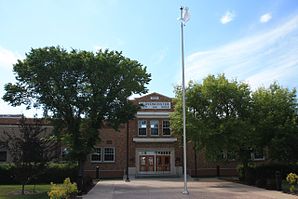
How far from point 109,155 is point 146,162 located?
4198mm

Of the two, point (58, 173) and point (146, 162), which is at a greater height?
point (146, 162)

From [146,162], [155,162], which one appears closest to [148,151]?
[146,162]

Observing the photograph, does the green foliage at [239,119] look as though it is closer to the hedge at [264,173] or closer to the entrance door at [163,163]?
the hedge at [264,173]

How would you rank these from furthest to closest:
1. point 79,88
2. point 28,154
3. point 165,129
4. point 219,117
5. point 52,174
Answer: point 165,129, point 52,174, point 219,117, point 79,88, point 28,154

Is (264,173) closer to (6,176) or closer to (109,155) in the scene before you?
(109,155)

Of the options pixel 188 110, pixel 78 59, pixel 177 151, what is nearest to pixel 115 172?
pixel 177 151

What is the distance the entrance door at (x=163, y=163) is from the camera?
40253mm

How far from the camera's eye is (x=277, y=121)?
27.7 meters

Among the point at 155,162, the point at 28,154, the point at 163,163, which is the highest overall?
the point at 28,154

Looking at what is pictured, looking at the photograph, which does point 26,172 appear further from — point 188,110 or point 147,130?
point 147,130

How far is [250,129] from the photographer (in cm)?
2725

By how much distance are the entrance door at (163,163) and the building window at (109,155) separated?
16.4 feet

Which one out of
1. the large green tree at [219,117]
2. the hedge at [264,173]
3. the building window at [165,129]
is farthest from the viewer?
the building window at [165,129]

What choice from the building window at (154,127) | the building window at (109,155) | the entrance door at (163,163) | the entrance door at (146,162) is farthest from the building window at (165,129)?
the building window at (109,155)
